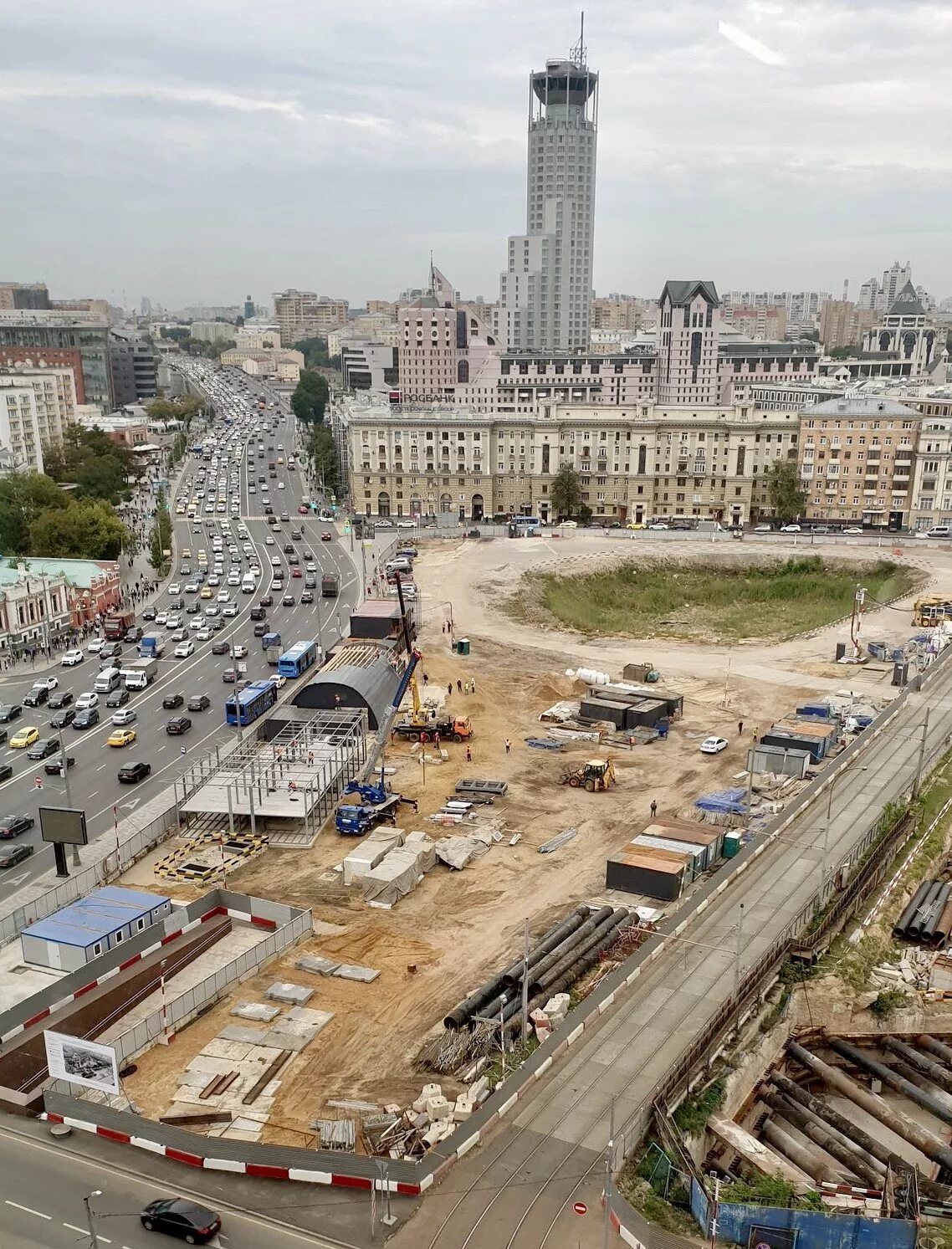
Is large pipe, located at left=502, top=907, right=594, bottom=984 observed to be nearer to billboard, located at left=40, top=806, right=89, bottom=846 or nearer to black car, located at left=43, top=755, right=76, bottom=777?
billboard, located at left=40, top=806, right=89, bottom=846

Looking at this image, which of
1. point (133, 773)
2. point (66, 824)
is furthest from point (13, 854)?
point (133, 773)

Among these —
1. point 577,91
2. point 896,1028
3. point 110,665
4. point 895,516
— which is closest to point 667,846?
point 896,1028

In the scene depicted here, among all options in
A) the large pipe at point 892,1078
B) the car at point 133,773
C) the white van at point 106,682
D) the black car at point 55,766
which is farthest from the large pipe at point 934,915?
the white van at point 106,682

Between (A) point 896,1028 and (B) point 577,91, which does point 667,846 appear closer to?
(A) point 896,1028

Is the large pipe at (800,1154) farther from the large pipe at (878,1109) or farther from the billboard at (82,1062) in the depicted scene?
the billboard at (82,1062)

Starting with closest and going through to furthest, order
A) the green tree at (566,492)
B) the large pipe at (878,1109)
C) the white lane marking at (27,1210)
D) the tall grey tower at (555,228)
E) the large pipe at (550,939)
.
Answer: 1. the white lane marking at (27,1210)
2. the large pipe at (878,1109)
3. the large pipe at (550,939)
4. the green tree at (566,492)
5. the tall grey tower at (555,228)
